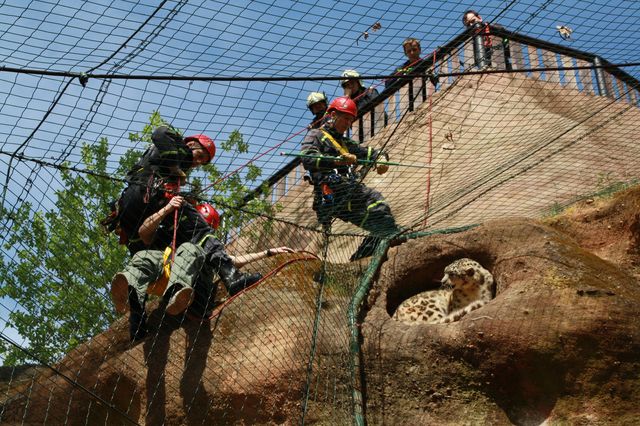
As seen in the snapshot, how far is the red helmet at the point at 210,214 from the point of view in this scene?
694 cm

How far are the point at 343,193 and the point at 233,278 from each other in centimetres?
148

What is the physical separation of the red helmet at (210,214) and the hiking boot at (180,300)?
147cm

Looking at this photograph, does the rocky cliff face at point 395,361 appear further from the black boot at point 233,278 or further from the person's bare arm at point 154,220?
the person's bare arm at point 154,220

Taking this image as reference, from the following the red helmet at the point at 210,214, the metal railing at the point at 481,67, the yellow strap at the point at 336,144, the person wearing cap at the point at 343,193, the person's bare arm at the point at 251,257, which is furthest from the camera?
the metal railing at the point at 481,67

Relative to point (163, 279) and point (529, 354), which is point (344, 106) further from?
point (529, 354)

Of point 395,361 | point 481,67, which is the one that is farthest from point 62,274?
point 481,67

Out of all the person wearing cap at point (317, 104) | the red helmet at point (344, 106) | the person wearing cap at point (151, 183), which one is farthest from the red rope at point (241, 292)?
the person wearing cap at point (317, 104)

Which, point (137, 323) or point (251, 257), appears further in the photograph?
point (251, 257)

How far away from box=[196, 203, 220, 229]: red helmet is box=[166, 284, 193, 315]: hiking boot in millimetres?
1469

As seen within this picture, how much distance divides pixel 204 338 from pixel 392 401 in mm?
1347

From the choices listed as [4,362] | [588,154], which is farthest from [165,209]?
[588,154]

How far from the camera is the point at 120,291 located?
5.72 meters

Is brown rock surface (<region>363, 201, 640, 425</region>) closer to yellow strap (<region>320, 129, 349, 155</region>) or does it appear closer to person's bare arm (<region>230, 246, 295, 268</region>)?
person's bare arm (<region>230, 246, 295, 268</region>)

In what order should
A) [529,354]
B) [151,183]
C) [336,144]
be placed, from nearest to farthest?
[529,354], [151,183], [336,144]
